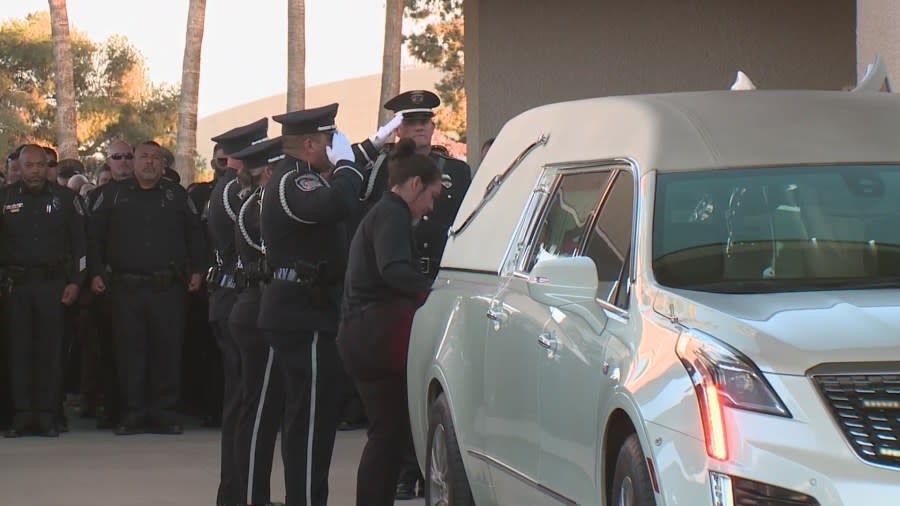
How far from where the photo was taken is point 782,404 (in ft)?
14.1

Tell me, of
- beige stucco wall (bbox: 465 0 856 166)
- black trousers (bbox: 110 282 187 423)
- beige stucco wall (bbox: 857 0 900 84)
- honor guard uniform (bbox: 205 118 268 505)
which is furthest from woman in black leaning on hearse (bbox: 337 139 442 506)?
beige stucco wall (bbox: 465 0 856 166)

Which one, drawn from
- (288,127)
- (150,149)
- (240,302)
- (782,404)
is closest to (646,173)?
(782,404)

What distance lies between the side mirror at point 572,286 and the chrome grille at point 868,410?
104 cm

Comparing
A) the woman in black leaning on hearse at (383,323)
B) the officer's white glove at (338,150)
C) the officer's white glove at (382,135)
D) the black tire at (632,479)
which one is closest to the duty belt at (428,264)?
the officer's white glove at (382,135)

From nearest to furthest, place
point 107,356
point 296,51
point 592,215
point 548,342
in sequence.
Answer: point 548,342, point 592,215, point 107,356, point 296,51

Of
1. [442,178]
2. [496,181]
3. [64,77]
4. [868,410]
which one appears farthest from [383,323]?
[64,77]

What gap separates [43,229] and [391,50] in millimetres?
24688

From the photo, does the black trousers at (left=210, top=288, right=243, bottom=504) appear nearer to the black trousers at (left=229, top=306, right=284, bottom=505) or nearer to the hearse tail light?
the black trousers at (left=229, top=306, right=284, bottom=505)

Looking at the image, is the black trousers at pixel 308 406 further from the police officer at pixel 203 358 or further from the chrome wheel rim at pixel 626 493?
the police officer at pixel 203 358

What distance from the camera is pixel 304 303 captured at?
26.5 ft

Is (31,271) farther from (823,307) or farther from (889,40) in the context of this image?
(823,307)

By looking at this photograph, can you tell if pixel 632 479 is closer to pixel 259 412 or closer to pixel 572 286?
pixel 572 286

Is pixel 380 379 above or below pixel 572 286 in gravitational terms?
below

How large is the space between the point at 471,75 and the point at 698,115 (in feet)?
34.7
